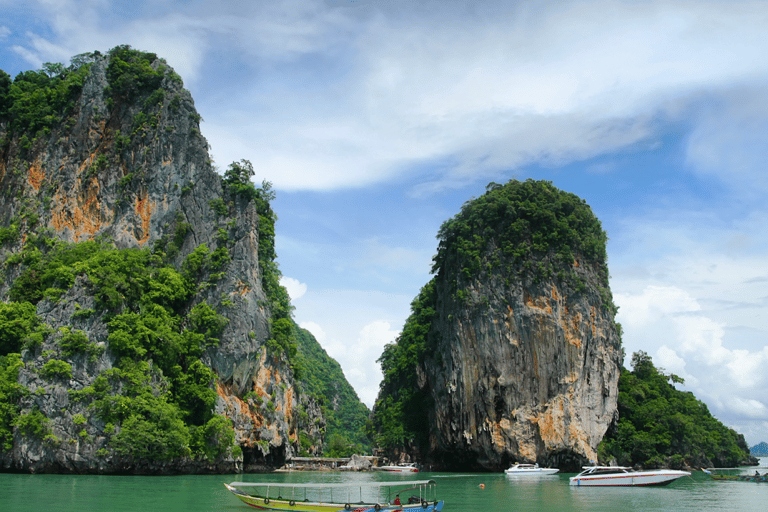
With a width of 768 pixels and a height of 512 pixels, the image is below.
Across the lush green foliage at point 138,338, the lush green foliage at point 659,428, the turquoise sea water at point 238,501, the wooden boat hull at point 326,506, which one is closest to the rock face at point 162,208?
the lush green foliage at point 138,338

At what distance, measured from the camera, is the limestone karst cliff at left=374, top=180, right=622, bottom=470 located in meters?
47.4

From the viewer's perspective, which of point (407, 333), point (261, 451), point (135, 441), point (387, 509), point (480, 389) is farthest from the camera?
point (407, 333)

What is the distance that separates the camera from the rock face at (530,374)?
47000mm

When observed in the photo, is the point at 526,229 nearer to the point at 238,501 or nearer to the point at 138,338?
the point at 138,338

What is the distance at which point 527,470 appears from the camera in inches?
1694

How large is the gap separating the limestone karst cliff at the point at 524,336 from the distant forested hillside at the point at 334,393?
4741 centimetres

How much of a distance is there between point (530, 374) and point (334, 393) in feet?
240

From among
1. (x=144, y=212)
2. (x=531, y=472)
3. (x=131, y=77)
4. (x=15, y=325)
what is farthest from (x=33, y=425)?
(x=531, y=472)

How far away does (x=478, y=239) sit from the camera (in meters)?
51.5

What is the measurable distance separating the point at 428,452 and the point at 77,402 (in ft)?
113

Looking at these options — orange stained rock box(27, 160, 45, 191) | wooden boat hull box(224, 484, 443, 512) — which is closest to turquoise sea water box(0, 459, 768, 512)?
wooden boat hull box(224, 484, 443, 512)

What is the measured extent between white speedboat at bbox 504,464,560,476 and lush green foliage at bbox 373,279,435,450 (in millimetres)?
15148

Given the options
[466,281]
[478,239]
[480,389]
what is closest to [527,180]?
[478,239]

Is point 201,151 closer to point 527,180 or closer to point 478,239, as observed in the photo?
point 478,239
